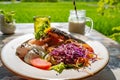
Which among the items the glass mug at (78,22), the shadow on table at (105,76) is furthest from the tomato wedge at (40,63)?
the glass mug at (78,22)

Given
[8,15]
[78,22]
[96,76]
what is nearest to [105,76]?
[96,76]

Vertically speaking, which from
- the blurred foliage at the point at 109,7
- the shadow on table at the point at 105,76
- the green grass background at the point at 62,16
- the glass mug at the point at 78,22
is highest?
the glass mug at the point at 78,22

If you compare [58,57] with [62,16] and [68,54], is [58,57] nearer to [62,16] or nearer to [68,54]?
[68,54]

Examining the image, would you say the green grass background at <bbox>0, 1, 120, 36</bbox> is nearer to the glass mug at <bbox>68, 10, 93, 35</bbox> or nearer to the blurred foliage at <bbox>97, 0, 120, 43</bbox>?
the blurred foliage at <bbox>97, 0, 120, 43</bbox>

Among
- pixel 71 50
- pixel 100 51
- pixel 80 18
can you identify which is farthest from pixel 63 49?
pixel 80 18

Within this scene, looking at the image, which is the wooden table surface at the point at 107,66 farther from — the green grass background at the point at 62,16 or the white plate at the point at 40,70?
the green grass background at the point at 62,16

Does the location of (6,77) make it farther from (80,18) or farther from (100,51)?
(80,18)
